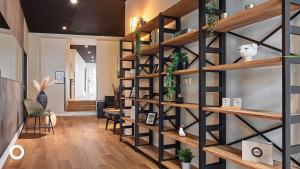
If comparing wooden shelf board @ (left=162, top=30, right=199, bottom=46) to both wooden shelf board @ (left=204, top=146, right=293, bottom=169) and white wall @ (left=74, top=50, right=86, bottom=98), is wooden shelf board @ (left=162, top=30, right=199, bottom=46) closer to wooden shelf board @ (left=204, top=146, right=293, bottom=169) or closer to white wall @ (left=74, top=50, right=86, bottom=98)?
wooden shelf board @ (left=204, top=146, right=293, bottom=169)

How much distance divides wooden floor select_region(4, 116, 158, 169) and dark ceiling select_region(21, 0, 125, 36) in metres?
3.07

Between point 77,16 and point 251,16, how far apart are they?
19.1 feet

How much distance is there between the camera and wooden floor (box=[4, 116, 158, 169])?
3.62m

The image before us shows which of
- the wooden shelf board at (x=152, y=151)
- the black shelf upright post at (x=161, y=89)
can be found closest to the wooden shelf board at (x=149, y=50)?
the black shelf upright post at (x=161, y=89)

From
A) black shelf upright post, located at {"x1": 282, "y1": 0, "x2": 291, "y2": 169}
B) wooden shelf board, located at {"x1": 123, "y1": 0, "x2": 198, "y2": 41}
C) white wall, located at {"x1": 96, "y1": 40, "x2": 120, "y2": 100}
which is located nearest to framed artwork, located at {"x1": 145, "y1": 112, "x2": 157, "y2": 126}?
wooden shelf board, located at {"x1": 123, "y1": 0, "x2": 198, "y2": 41}

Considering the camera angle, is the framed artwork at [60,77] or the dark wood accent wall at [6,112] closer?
the dark wood accent wall at [6,112]

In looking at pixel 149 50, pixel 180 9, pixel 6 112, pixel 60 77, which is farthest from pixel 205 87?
pixel 60 77

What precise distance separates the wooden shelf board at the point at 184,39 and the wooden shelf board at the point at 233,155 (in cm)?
121

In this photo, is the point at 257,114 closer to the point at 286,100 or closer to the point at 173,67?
the point at 286,100

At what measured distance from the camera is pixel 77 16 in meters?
7.07

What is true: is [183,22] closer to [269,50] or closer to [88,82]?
[269,50]

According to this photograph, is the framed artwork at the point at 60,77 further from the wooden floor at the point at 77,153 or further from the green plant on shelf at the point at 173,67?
the green plant on shelf at the point at 173,67

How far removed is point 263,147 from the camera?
206 cm

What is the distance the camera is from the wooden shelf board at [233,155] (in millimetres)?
1954
